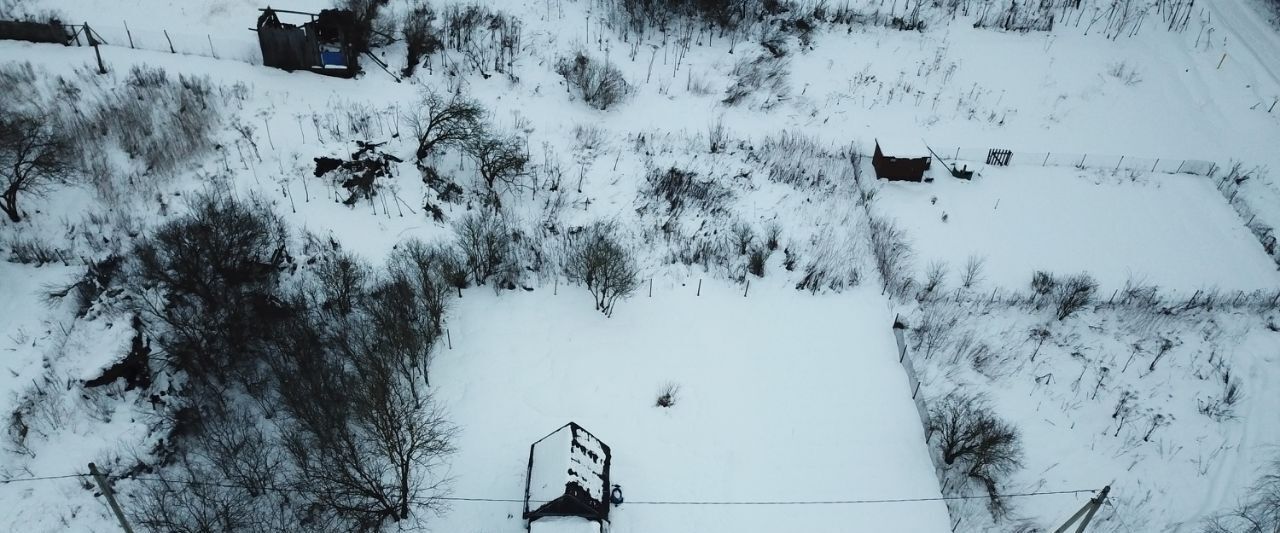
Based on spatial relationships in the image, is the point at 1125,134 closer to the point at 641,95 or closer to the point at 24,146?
the point at 641,95

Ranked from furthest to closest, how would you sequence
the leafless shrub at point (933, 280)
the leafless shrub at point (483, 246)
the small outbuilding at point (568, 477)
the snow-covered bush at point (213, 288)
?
the leafless shrub at point (933, 280) < the leafless shrub at point (483, 246) < the snow-covered bush at point (213, 288) < the small outbuilding at point (568, 477)

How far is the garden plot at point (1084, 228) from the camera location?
25.0 meters

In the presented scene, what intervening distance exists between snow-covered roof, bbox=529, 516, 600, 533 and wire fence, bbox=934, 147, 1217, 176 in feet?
69.4

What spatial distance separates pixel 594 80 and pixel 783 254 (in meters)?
11.3

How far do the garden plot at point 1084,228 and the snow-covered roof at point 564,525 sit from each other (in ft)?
47.7

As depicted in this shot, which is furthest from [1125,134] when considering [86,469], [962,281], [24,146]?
[24,146]

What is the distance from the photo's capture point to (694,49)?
3362cm

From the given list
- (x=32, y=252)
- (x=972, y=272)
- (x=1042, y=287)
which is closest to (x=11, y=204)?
(x=32, y=252)

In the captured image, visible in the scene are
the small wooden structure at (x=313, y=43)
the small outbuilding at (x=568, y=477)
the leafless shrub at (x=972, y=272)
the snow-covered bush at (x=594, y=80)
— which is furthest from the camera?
the snow-covered bush at (x=594, y=80)

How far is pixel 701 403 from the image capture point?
68.0ft

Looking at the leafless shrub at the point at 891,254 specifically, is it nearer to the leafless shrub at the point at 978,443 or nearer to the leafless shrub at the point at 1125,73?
the leafless shrub at the point at 978,443

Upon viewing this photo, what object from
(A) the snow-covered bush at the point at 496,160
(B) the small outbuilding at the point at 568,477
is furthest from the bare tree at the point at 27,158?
(B) the small outbuilding at the point at 568,477

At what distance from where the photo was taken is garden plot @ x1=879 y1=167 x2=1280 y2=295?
2500cm

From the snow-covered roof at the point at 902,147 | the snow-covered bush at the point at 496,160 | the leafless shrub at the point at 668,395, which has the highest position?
the snow-covered roof at the point at 902,147
